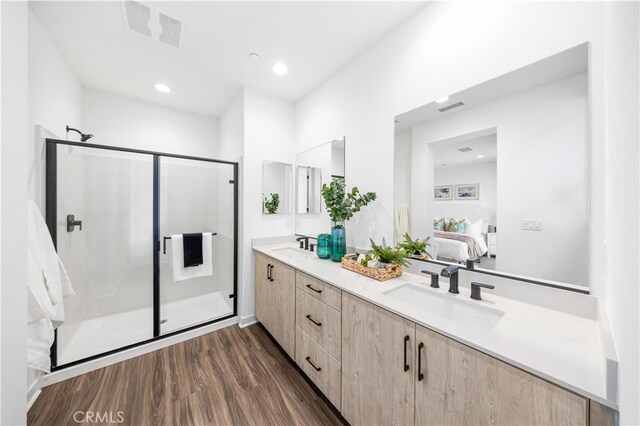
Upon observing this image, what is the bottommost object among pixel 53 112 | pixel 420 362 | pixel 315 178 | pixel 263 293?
pixel 263 293

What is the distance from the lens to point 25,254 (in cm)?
97

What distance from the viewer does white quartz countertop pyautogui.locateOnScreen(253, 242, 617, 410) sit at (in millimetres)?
604

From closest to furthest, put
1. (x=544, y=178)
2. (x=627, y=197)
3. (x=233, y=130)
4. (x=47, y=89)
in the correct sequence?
(x=627, y=197), (x=544, y=178), (x=47, y=89), (x=233, y=130)

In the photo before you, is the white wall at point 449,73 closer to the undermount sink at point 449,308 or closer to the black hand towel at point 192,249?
the undermount sink at point 449,308

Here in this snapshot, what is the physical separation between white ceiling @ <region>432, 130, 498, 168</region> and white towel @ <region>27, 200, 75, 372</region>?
2.36 meters

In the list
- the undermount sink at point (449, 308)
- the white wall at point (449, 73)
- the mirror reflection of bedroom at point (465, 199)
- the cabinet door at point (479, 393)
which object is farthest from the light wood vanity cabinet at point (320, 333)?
the mirror reflection of bedroom at point (465, 199)

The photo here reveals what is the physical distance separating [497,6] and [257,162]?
218cm

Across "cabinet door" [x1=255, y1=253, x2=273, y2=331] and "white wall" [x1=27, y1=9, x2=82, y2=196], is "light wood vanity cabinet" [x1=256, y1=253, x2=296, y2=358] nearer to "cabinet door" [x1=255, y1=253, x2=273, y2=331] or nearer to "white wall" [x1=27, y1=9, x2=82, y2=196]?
"cabinet door" [x1=255, y1=253, x2=273, y2=331]

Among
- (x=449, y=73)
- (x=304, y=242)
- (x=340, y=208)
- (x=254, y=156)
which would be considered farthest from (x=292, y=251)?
(x=449, y=73)

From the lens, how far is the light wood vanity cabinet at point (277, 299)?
5.75 ft

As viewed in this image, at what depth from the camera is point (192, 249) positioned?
2.39 metres

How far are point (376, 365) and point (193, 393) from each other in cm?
134

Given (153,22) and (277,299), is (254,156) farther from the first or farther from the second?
(277,299)

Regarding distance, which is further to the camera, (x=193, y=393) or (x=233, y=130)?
(x=233, y=130)
